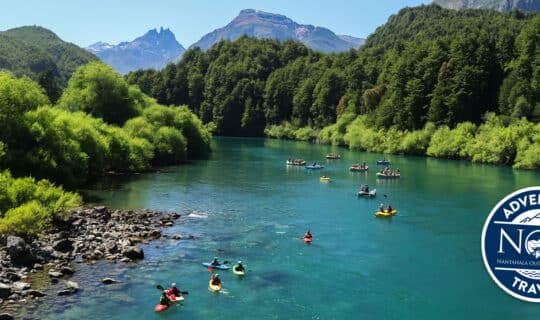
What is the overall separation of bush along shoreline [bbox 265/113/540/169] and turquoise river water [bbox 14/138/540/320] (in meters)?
27.0

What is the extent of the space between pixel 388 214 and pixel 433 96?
84.7 meters

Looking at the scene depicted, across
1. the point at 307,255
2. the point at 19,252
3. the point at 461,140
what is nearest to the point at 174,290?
the point at 19,252

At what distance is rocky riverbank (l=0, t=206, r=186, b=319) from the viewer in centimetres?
3241

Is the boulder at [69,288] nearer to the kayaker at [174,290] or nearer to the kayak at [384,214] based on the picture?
the kayaker at [174,290]

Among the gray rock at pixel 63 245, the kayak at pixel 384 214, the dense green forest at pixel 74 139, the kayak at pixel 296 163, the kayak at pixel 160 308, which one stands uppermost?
the dense green forest at pixel 74 139

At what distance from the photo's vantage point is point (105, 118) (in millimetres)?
96312

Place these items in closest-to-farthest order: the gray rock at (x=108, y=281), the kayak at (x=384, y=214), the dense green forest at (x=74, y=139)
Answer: the gray rock at (x=108, y=281) → the dense green forest at (x=74, y=139) → the kayak at (x=384, y=214)

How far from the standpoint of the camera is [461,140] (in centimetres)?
12006

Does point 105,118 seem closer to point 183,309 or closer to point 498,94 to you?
point 183,309

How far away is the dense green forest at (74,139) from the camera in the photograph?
4359cm

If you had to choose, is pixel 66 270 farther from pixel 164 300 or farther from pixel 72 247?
pixel 164 300

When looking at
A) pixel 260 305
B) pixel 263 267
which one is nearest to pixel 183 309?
pixel 260 305

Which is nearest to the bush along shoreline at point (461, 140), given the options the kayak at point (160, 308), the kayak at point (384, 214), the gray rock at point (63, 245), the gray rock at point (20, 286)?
the kayak at point (384, 214)

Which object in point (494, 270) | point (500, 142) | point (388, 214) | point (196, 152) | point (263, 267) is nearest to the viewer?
point (494, 270)
